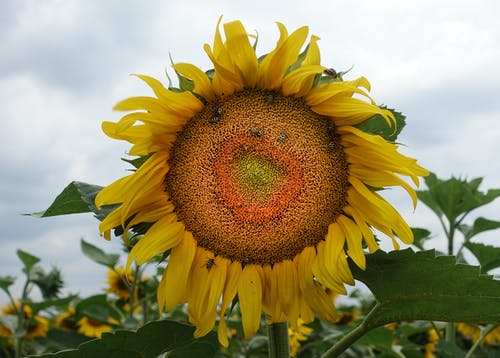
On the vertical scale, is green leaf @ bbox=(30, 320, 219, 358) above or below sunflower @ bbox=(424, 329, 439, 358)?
above

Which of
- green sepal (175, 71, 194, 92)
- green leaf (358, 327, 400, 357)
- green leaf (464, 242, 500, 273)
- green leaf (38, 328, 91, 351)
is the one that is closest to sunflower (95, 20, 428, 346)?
green sepal (175, 71, 194, 92)

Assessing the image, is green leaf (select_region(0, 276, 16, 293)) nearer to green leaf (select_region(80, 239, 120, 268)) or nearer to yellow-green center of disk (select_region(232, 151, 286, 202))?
green leaf (select_region(80, 239, 120, 268))

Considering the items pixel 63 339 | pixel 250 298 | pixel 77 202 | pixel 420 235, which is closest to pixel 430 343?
pixel 420 235

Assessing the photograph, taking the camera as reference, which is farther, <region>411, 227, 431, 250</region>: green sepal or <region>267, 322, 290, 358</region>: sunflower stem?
<region>411, 227, 431, 250</region>: green sepal

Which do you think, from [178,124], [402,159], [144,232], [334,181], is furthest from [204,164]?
[402,159]

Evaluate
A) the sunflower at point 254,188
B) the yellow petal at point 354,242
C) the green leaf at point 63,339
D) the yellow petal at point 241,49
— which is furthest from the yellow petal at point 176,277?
the green leaf at point 63,339

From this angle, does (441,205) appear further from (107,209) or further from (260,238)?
(107,209)
